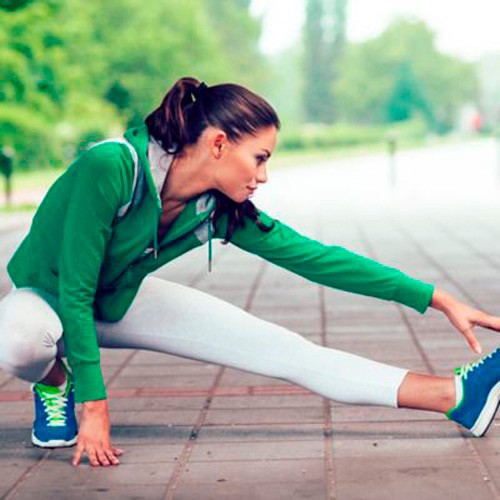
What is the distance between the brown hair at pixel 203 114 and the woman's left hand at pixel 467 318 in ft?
2.81

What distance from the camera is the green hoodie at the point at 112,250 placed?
3502mm

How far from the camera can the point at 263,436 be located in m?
4.18

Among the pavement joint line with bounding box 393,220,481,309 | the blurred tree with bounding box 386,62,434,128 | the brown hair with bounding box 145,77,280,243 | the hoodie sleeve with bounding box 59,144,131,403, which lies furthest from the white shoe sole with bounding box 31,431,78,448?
the blurred tree with bounding box 386,62,434,128

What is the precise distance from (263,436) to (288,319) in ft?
9.34

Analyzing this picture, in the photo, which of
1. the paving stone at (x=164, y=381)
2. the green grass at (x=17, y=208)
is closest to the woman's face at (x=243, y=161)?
the paving stone at (x=164, y=381)

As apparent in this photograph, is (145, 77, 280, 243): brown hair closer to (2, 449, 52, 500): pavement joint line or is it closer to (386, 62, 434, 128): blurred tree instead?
(2, 449, 52, 500): pavement joint line

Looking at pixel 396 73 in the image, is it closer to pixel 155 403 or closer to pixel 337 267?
pixel 155 403

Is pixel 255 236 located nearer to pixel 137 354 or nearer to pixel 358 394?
pixel 358 394

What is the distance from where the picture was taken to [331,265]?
3.92 m

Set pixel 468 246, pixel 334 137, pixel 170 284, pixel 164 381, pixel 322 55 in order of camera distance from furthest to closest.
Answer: pixel 322 55 < pixel 334 137 < pixel 468 246 < pixel 164 381 < pixel 170 284

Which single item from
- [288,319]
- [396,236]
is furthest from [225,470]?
[396,236]

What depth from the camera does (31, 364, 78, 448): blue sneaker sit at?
398cm

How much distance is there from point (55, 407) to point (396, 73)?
89667 mm

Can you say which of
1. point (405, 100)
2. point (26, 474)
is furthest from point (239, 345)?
point (405, 100)
